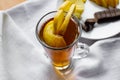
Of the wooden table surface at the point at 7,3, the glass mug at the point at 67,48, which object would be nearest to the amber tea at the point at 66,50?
the glass mug at the point at 67,48

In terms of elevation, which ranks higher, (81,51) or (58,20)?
(58,20)

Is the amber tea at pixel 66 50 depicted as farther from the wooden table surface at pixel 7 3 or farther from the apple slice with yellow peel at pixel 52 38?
the wooden table surface at pixel 7 3

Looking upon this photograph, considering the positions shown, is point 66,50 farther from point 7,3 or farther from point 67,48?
point 7,3

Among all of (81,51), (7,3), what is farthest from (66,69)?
(7,3)

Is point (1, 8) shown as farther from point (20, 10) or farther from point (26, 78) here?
point (26, 78)

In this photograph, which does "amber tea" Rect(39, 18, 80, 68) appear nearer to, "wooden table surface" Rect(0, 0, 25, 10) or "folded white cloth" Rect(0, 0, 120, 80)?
"folded white cloth" Rect(0, 0, 120, 80)

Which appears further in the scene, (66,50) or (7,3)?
(7,3)
